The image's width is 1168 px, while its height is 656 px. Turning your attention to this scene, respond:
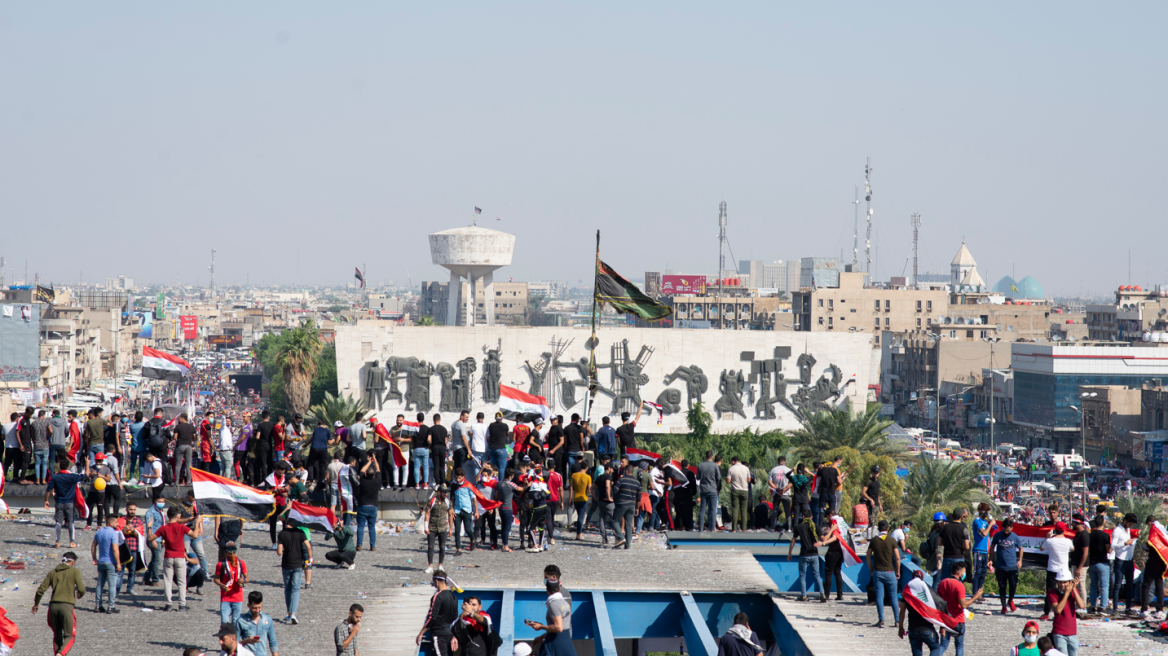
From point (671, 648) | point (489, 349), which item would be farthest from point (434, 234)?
point (671, 648)

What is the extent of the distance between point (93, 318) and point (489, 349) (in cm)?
Answer: 10806

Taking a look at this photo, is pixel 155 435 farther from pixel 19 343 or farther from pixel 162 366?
pixel 19 343

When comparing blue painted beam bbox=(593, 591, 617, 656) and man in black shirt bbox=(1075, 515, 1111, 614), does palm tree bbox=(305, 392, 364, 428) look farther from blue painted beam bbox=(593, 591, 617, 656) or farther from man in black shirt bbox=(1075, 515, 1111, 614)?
man in black shirt bbox=(1075, 515, 1111, 614)

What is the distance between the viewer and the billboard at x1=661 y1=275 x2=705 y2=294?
175000 mm

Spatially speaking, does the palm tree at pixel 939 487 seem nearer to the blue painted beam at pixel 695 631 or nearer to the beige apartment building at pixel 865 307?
the blue painted beam at pixel 695 631

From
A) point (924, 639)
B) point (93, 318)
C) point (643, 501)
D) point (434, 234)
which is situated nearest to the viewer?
point (924, 639)

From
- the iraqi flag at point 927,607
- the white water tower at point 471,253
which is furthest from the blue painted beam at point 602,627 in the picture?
the white water tower at point 471,253

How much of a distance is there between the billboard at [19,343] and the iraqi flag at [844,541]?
89.8 meters

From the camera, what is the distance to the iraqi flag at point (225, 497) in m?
18.0

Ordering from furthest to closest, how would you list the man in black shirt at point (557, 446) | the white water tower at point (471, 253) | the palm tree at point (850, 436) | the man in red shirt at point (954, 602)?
1. the white water tower at point (471, 253)
2. the palm tree at point (850, 436)
3. the man in black shirt at point (557, 446)
4. the man in red shirt at point (954, 602)

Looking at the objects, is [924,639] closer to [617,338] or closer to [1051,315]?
→ [617,338]

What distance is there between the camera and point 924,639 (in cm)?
1352

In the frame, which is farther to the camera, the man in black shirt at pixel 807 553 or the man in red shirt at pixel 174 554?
the man in black shirt at pixel 807 553

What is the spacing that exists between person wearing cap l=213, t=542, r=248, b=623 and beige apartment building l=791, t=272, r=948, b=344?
143 m
